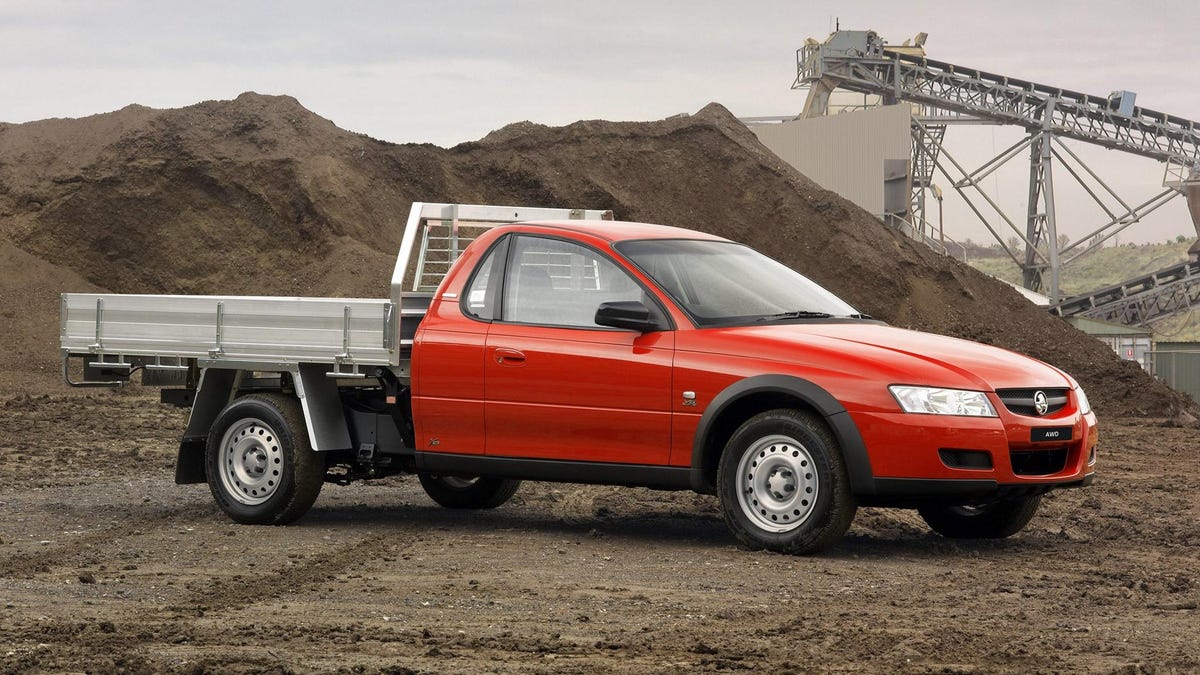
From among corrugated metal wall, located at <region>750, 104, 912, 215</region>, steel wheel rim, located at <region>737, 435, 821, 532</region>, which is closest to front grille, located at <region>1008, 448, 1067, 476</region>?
steel wheel rim, located at <region>737, 435, 821, 532</region>

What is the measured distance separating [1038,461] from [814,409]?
128cm

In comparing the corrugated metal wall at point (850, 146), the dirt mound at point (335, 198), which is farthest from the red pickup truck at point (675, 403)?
the corrugated metal wall at point (850, 146)

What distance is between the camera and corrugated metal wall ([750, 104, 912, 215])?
4562 centimetres

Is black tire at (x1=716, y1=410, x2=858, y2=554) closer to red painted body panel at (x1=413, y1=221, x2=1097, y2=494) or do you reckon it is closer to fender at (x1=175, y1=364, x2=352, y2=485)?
red painted body panel at (x1=413, y1=221, x2=1097, y2=494)

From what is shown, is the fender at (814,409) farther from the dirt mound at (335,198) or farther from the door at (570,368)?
the dirt mound at (335,198)

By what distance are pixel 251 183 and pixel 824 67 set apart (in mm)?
20366

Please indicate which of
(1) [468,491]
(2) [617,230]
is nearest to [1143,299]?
(1) [468,491]

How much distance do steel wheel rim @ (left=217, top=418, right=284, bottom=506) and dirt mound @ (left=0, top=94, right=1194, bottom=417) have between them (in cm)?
2146

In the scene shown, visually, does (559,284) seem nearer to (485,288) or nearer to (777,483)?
(485,288)

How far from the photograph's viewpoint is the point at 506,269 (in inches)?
389

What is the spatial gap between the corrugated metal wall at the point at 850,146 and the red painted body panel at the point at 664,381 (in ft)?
120

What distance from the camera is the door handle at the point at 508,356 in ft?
31.1

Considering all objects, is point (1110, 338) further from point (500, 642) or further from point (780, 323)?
point (500, 642)

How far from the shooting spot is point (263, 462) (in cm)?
1070
